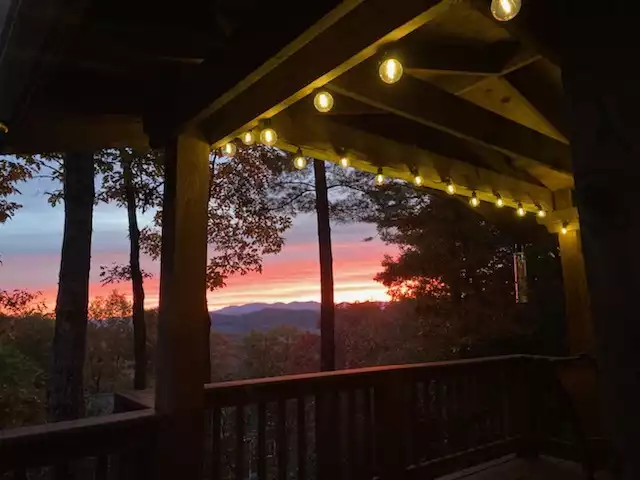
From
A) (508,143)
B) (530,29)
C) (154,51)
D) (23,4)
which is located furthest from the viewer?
(508,143)

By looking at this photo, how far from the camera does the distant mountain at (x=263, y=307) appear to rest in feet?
35.0

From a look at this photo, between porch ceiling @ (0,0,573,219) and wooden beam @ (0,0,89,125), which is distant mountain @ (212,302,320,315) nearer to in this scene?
porch ceiling @ (0,0,573,219)

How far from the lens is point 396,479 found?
3098 millimetres

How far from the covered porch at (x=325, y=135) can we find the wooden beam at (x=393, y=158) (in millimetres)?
15

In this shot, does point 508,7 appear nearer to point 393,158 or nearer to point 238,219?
point 393,158

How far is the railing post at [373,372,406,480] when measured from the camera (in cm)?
310

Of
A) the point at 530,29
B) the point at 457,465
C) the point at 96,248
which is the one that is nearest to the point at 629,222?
the point at 530,29

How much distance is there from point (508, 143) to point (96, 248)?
812cm

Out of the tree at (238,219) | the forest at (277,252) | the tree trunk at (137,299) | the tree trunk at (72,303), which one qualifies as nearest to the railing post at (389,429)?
the forest at (277,252)

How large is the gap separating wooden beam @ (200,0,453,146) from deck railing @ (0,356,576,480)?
1430 mm

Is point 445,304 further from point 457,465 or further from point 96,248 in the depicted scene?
point 96,248

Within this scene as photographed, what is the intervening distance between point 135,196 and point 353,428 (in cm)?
618

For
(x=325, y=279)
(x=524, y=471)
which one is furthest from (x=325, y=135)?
(x=325, y=279)

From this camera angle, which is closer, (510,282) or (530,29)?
(530,29)
